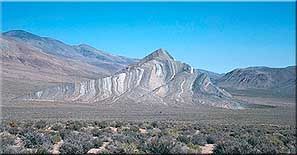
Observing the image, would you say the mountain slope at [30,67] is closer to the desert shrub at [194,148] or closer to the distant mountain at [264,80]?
the distant mountain at [264,80]

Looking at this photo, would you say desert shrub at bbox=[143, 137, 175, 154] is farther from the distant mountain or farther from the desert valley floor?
the distant mountain

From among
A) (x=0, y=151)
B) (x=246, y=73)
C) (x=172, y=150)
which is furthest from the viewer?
(x=246, y=73)

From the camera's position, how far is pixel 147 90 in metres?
81.8

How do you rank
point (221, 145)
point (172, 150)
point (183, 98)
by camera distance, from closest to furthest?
point (172, 150), point (221, 145), point (183, 98)

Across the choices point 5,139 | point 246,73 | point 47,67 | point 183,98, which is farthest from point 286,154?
point 246,73

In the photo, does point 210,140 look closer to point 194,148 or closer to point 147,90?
point 194,148

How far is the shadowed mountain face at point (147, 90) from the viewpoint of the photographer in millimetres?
78500

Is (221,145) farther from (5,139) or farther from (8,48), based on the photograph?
(8,48)

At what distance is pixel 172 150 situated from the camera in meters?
17.1

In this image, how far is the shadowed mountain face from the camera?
3091 inches

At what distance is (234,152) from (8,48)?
15564 cm

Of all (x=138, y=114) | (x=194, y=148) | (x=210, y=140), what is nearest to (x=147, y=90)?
(x=138, y=114)

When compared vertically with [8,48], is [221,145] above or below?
below

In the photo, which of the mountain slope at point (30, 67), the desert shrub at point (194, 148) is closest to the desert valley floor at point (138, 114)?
the desert shrub at point (194, 148)
